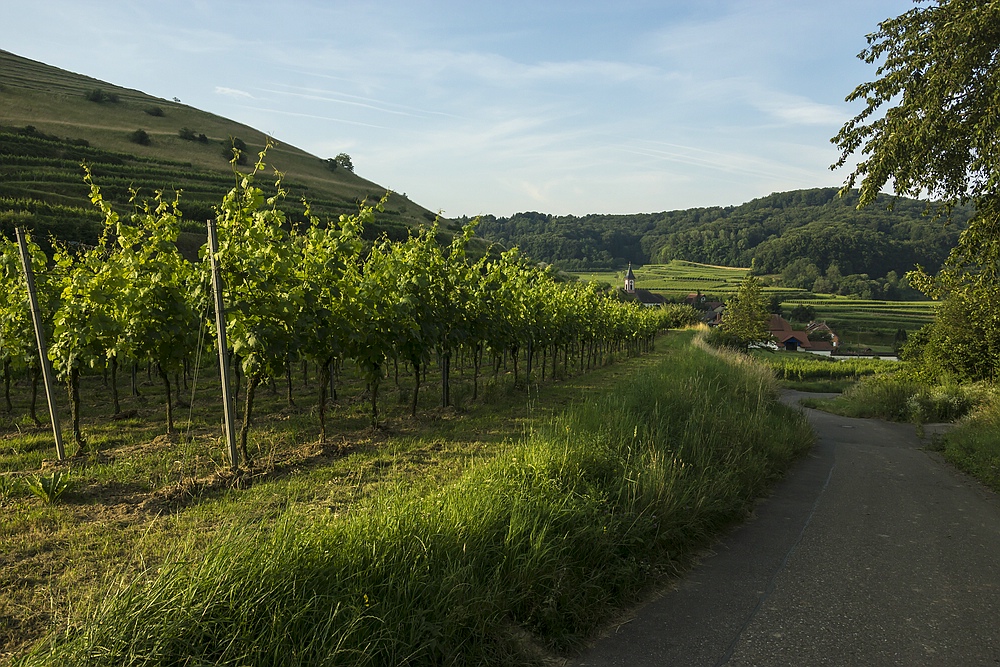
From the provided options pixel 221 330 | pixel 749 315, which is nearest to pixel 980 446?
pixel 221 330

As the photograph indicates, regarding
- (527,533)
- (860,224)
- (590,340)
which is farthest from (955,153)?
(860,224)

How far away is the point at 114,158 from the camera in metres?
51.9

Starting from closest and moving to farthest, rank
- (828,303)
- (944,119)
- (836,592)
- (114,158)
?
→ 1. (836,592)
2. (944,119)
3. (114,158)
4. (828,303)

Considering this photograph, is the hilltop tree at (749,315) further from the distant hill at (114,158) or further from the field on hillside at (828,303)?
the distant hill at (114,158)

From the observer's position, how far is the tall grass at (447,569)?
3.07 metres

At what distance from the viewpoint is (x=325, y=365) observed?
9.12 meters

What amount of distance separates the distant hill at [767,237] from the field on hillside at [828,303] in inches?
280

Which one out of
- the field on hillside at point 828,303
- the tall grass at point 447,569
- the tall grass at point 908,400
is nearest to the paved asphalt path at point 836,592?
the tall grass at point 447,569

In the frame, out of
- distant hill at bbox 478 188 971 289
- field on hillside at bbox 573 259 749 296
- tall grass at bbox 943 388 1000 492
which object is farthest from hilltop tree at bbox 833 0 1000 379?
field on hillside at bbox 573 259 749 296

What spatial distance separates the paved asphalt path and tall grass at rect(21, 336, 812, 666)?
0.40m

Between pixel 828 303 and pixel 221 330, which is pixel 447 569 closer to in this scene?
pixel 221 330

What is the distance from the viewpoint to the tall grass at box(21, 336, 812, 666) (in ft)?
10.1

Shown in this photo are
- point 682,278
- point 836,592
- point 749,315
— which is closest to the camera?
point 836,592

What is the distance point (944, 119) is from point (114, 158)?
59067 mm
